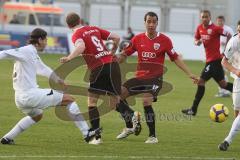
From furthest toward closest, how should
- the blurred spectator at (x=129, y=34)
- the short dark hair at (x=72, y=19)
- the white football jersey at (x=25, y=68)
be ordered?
the blurred spectator at (x=129, y=34) → the short dark hair at (x=72, y=19) → the white football jersey at (x=25, y=68)

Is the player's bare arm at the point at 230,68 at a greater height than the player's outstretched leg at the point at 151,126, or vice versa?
the player's bare arm at the point at 230,68

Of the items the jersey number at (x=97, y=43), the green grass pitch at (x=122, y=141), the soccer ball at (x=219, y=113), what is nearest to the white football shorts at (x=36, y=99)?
the green grass pitch at (x=122, y=141)

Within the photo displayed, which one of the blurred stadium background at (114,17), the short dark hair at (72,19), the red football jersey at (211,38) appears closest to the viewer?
the short dark hair at (72,19)

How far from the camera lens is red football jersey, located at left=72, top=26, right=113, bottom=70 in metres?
12.8

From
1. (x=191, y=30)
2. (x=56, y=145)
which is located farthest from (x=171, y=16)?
(x=56, y=145)

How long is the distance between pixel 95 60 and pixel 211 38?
652 centimetres

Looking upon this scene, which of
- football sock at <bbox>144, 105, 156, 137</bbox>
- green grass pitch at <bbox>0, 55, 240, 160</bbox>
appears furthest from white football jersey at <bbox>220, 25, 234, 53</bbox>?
football sock at <bbox>144, 105, 156, 137</bbox>

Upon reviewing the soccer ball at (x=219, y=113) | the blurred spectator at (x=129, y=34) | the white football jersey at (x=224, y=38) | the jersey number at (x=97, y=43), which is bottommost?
the blurred spectator at (x=129, y=34)

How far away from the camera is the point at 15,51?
11.8m

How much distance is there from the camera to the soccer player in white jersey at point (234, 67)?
1225 cm

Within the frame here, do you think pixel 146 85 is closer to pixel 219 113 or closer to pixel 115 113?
pixel 219 113

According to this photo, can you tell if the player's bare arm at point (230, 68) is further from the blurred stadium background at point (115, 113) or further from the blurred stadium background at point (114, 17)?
the blurred stadium background at point (114, 17)

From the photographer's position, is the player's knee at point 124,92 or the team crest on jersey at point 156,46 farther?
the player's knee at point 124,92

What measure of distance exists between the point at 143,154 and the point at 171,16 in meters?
38.0
